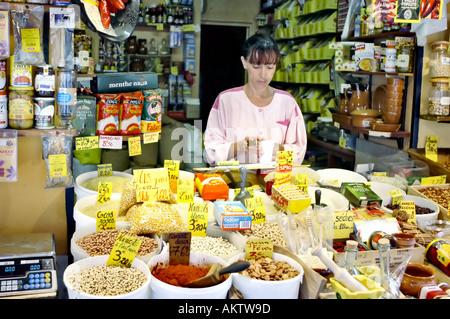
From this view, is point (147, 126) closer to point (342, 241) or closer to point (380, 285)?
point (342, 241)

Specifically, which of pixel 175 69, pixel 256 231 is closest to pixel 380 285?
pixel 256 231

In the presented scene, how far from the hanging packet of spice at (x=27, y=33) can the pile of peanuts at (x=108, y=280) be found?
105 cm

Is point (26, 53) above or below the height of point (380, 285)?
above

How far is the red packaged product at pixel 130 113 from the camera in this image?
106 inches

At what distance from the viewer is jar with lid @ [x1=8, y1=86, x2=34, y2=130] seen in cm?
215

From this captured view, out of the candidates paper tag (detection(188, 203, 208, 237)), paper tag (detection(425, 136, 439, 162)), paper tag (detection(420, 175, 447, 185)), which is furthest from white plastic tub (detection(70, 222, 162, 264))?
paper tag (detection(425, 136, 439, 162))

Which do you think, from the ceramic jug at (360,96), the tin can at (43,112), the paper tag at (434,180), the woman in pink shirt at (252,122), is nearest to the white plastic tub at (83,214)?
the tin can at (43,112)

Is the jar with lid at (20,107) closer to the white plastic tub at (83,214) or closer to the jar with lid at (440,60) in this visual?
the white plastic tub at (83,214)

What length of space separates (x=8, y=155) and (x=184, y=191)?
821 millimetres

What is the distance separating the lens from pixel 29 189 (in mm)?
2498

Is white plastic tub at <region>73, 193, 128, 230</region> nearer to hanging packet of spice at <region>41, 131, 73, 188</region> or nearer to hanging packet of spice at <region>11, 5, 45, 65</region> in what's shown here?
hanging packet of spice at <region>41, 131, 73, 188</region>

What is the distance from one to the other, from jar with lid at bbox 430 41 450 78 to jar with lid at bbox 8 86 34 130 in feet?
9.08

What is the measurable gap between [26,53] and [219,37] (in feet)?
19.5

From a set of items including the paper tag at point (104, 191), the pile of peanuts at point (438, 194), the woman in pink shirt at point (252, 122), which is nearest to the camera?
the paper tag at point (104, 191)
